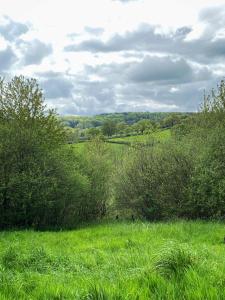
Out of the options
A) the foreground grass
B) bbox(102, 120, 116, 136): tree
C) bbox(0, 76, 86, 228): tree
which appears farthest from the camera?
bbox(102, 120, 116, 136): tree

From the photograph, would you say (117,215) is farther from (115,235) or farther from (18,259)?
(18,259)

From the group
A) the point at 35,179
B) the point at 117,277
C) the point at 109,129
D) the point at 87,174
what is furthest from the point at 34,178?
the point at 109,129

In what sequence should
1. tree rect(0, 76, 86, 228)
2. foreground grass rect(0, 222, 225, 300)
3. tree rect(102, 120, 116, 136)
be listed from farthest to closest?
tree rect(102, 120, 116, 136), tree rect(0, 76, 86, 228), foreground grass rect(0, 222, 225, 300)

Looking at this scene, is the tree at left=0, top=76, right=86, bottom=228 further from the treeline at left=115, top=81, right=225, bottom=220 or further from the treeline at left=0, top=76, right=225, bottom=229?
the treeline at left=115, top=81, right=225, bottom=220

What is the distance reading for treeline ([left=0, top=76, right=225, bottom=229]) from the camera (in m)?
26.8

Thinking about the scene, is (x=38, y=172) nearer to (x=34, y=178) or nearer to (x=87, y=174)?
(x=34, y=178)

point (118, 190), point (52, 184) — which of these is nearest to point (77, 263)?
point (52, 184)

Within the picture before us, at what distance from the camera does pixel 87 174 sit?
1334 inches

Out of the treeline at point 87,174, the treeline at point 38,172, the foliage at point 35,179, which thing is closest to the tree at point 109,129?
the treeline at point 87,174

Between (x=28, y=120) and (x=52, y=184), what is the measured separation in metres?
7.96

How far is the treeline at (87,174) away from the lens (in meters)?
26.8

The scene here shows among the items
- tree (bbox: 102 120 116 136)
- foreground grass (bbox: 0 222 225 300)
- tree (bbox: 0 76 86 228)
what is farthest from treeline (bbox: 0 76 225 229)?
tree (bbox: 102 120 116 136)

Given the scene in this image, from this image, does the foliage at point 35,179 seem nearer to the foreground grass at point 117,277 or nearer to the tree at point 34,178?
the tree at point 34,178

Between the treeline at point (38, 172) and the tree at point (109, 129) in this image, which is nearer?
the treeline at point (38, 172)
